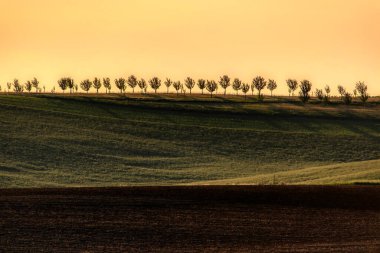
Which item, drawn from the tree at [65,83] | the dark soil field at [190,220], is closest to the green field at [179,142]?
the dark soil field at [190,220]

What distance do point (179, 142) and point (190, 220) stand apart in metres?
49.2

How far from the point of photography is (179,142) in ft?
283

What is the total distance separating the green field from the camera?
6562 cm

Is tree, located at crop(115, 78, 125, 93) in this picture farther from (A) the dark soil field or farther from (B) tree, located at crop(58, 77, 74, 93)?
(A) the dark soil field

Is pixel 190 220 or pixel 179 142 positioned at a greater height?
pixel 190 220

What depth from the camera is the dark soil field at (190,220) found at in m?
31.4

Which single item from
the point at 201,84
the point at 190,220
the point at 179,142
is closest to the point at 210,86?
the point at 201,84

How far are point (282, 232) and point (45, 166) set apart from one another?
36736 millimetres

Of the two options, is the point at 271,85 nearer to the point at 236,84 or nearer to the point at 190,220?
the point at 236,84

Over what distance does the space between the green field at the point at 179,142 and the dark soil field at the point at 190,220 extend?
12528mm

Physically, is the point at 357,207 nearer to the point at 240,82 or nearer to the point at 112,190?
the point at 112,190

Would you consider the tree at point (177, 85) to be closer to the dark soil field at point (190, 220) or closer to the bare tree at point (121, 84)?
the bare tree at point (121, 84)

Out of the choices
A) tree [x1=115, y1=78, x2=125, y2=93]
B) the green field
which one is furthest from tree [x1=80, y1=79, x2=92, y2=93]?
the green field

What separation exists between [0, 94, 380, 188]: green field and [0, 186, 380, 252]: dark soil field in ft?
41.1
